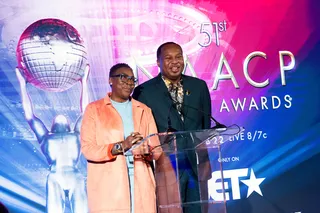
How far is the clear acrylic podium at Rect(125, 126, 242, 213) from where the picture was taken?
312 centimetres

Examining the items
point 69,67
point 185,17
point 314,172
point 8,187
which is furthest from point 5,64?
point 314,172

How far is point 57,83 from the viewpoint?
16.3 ft

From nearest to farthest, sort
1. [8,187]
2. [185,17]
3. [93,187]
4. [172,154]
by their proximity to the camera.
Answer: [172,154] < [93,187] < [8,187] < [185,17]

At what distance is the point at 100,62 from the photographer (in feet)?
16.6

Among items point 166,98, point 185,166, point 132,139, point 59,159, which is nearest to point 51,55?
point 59,159

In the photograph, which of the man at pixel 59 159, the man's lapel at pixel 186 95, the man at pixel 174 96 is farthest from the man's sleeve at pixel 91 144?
the man at pixel 59 159

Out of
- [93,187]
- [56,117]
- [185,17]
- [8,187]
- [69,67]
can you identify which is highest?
[185,17]

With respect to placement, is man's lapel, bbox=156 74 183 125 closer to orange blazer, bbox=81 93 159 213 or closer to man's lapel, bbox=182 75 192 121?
man's lapel, bbox=182 75 192 121

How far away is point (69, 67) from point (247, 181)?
73.5 inches

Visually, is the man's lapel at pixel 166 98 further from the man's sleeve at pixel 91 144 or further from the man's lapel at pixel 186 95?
the man's sleeve at pixel 91 144

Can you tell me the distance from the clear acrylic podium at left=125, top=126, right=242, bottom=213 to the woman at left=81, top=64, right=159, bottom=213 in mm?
101

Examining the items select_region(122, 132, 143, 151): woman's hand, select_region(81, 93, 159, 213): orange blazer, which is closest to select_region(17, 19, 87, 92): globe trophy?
select_region(81, 93, 159, 213): orange blazer

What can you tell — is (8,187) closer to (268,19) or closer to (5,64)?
(5,64)

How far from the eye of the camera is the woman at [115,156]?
3.42 meters
